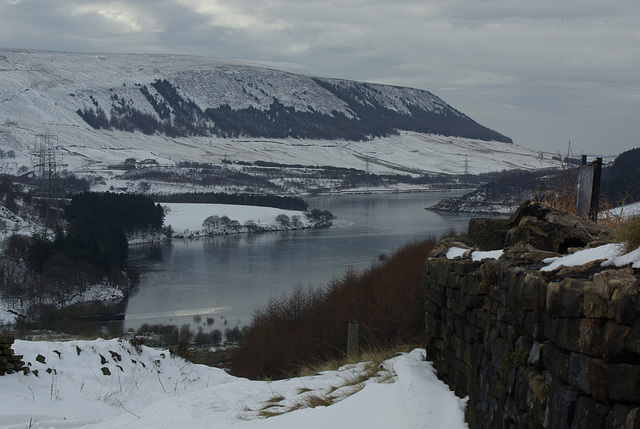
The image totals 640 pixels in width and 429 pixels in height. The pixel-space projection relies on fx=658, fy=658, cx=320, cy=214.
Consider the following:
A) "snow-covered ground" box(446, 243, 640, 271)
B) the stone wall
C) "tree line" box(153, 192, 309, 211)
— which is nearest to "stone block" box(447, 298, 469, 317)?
the stone wall

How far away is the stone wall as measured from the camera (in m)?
2.49

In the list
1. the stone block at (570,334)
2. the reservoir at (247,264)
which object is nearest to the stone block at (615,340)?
the stone block at (570,334)

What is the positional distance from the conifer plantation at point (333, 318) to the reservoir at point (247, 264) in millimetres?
4544

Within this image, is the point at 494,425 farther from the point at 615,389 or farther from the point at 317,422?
the point at 317,422

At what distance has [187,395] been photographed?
297 inches

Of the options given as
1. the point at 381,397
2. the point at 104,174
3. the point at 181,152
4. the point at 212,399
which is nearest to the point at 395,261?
the point at 212,399

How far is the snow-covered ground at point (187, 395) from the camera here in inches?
195

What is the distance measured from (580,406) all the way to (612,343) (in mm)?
339

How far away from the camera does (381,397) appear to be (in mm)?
5145

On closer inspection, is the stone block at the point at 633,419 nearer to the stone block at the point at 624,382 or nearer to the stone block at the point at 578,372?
the stone block at the point at 624,382

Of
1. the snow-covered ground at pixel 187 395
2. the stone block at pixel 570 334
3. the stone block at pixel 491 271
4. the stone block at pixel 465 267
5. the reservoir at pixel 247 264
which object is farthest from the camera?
the reservoir at pixel 247 264

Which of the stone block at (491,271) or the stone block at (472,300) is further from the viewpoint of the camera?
the stone block at (472,300)

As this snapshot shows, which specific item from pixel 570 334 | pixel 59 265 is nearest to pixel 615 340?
pixel 570 334

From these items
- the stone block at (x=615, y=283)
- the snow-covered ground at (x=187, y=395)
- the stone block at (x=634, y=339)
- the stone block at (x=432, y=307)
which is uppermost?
the stone block at (x=615, y=283)
